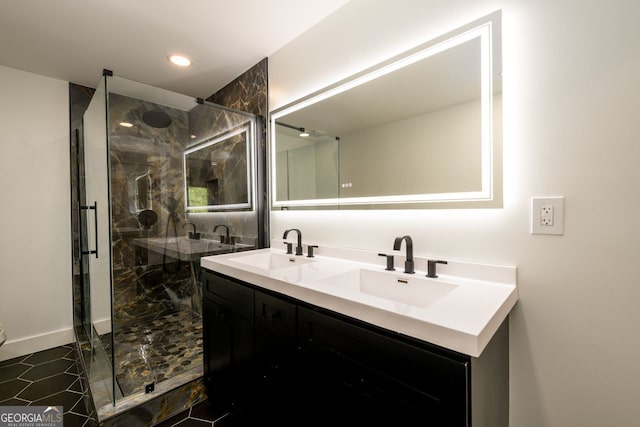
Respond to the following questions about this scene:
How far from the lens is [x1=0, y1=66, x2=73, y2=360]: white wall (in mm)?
2322

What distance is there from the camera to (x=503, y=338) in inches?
41.1

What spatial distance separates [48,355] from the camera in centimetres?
239

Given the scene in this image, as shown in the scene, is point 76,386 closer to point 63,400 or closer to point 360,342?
point 63,400

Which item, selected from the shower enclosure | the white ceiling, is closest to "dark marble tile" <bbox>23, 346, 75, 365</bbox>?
the shower enclosure

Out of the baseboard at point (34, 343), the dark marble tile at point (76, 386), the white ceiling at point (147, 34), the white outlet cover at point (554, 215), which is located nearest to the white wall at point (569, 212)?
the white outlet cover at point (554, 215)

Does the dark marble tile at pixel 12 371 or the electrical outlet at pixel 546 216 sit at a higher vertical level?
the electrical outlet at pixel 546 216

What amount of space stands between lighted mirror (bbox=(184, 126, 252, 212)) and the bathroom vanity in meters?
0.79

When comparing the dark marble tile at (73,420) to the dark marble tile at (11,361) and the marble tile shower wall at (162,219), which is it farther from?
the dark marble tile at (11,361)

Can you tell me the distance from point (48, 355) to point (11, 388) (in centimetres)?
52

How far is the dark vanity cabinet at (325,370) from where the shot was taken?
74 cm

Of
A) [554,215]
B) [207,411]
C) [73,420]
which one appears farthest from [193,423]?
[554,215]

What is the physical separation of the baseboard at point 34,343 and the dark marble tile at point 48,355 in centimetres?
5

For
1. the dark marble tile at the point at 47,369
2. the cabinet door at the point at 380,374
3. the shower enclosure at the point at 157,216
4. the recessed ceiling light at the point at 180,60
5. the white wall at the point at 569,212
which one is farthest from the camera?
the recessed ceiling light at the point at 180,60

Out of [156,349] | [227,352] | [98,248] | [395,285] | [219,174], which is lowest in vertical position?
[156,349]
